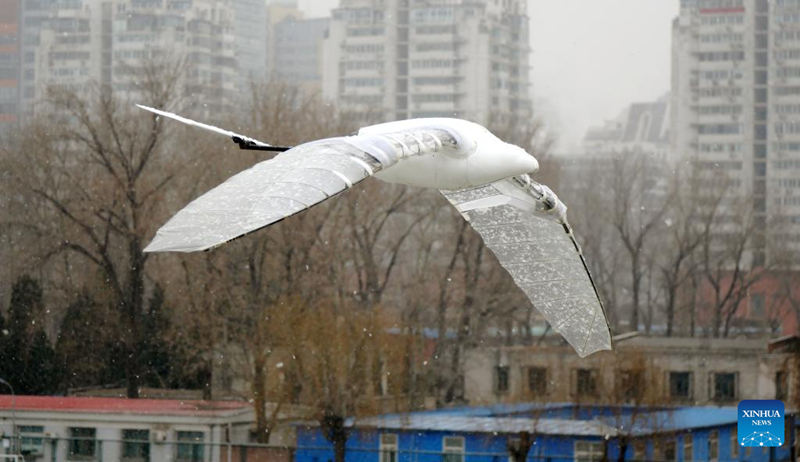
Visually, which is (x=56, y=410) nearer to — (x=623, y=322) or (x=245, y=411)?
(x=245, y=411)

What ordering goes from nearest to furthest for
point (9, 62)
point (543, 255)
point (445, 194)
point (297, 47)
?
point (445, 194), point (543, 255), point (297, 47), point (9, 62)

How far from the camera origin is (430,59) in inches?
496

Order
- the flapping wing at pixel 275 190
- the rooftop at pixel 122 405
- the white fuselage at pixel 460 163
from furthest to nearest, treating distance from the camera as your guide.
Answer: the rooftop at pixel 122 405 → the white fuselage at pixel 460 163 → the flapping wing at pixel 275 190

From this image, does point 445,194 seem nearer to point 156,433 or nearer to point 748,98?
point 748,98

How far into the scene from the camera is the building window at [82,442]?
12.2 meters

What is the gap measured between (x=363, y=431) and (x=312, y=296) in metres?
1.09

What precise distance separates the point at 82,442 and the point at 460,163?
7665 mm

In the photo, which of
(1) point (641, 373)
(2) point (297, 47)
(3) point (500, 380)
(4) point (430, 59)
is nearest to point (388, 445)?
(3) point (500, 380)

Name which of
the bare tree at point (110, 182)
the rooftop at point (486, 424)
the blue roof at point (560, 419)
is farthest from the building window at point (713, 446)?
the bare tree at point (110, 182)

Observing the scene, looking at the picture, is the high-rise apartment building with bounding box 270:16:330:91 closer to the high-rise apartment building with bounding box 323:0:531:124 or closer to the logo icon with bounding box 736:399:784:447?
the high-rise apartment building with bounding box 323:0:531:124

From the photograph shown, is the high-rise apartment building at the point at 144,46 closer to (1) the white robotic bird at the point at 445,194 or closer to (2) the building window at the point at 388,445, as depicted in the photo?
(2) the building window at the point at 388,445

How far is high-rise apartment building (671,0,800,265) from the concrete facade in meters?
0.90

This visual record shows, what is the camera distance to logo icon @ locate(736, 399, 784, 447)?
1134 cm

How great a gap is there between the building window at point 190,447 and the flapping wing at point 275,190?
7.69 meters
